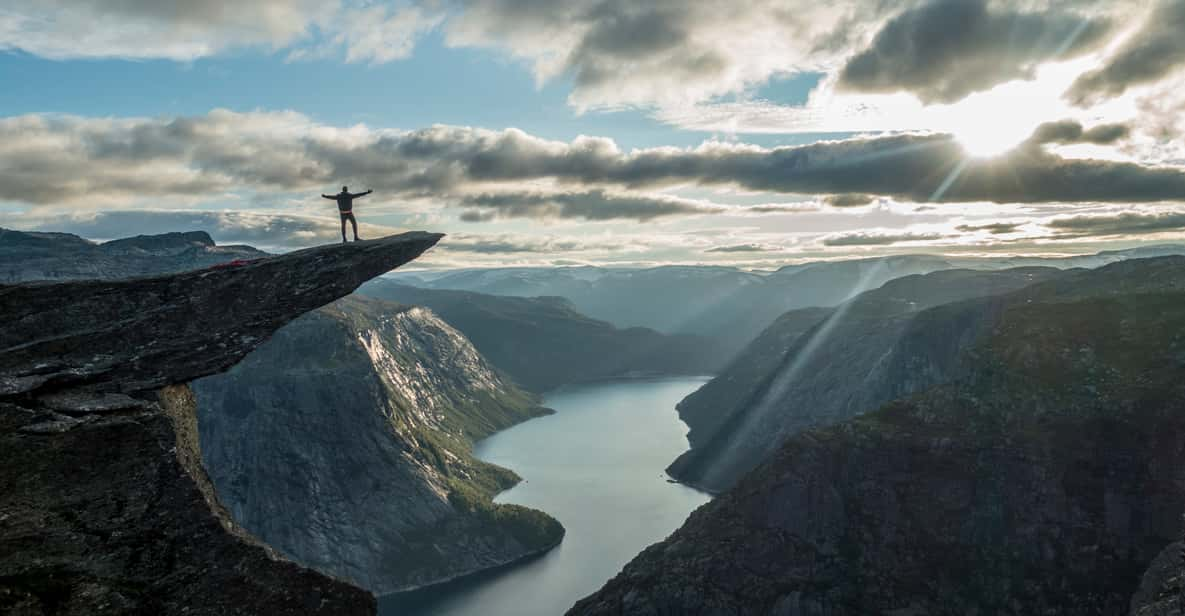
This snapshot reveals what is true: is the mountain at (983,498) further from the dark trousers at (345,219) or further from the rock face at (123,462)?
the rock face at (123,462)

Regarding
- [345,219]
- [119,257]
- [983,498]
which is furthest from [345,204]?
[119,257]

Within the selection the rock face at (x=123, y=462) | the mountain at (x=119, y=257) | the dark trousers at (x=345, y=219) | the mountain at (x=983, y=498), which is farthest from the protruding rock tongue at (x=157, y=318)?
the mountain at (x=119, y=257)

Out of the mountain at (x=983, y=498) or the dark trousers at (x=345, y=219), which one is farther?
the mountain at (x=983, y=498)

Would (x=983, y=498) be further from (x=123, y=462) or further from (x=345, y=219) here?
(x=123, y=462)

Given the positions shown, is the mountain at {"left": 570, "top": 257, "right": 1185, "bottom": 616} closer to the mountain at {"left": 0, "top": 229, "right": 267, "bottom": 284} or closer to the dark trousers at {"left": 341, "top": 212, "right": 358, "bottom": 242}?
the dark trousers at {"left": 341, "top": 212, "right": 358, "bottom": 242}

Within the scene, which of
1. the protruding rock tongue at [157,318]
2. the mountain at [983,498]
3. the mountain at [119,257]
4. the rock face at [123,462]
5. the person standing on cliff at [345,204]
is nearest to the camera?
the rock face at [123,462]

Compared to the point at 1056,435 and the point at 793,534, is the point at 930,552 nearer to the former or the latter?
the point at 793,534
